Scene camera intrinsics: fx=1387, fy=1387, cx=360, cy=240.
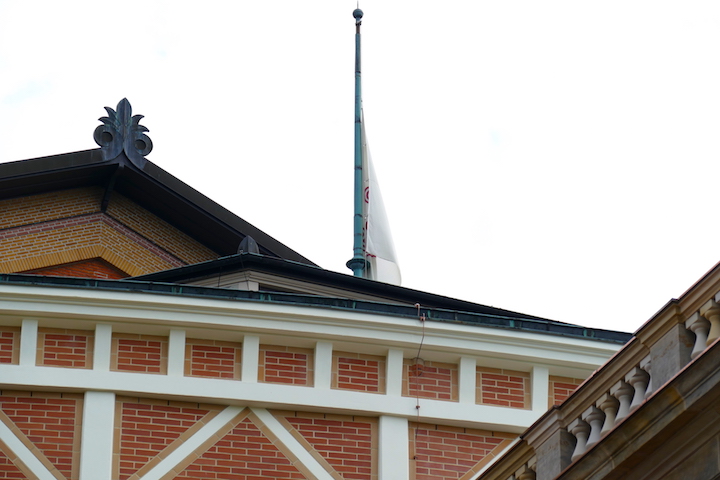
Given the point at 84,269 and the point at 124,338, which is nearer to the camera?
the point at 124,338

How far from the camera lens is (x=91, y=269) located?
19875 mm

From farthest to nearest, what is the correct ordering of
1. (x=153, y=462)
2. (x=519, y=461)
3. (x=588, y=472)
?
(x=153, y=462) → (x=519, y=461) → (x=588, y=472)

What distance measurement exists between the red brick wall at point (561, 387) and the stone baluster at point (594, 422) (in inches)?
201

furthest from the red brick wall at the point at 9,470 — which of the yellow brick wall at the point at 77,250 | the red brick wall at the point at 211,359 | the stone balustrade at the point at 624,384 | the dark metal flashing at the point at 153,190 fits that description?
the dark metal flashing at the point at 153,190

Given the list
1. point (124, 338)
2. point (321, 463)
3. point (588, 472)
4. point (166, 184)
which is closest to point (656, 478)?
point (588, 472)

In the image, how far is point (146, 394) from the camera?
43.9 ft

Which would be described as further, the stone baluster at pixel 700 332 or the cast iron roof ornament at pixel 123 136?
the cast iron roof ornament at pixel 123 136

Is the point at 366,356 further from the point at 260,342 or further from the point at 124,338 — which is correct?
the point at 124,338

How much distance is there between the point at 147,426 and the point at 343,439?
1.91 metres

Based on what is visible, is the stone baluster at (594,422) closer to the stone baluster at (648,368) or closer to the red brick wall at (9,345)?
the stone baluster at (648,368)

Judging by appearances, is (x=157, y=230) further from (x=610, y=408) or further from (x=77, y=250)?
(x=610, y=408)

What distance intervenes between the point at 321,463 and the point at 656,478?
5.83 meters

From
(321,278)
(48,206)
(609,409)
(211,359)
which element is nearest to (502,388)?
(321,278)

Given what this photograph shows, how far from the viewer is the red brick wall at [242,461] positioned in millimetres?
13180
